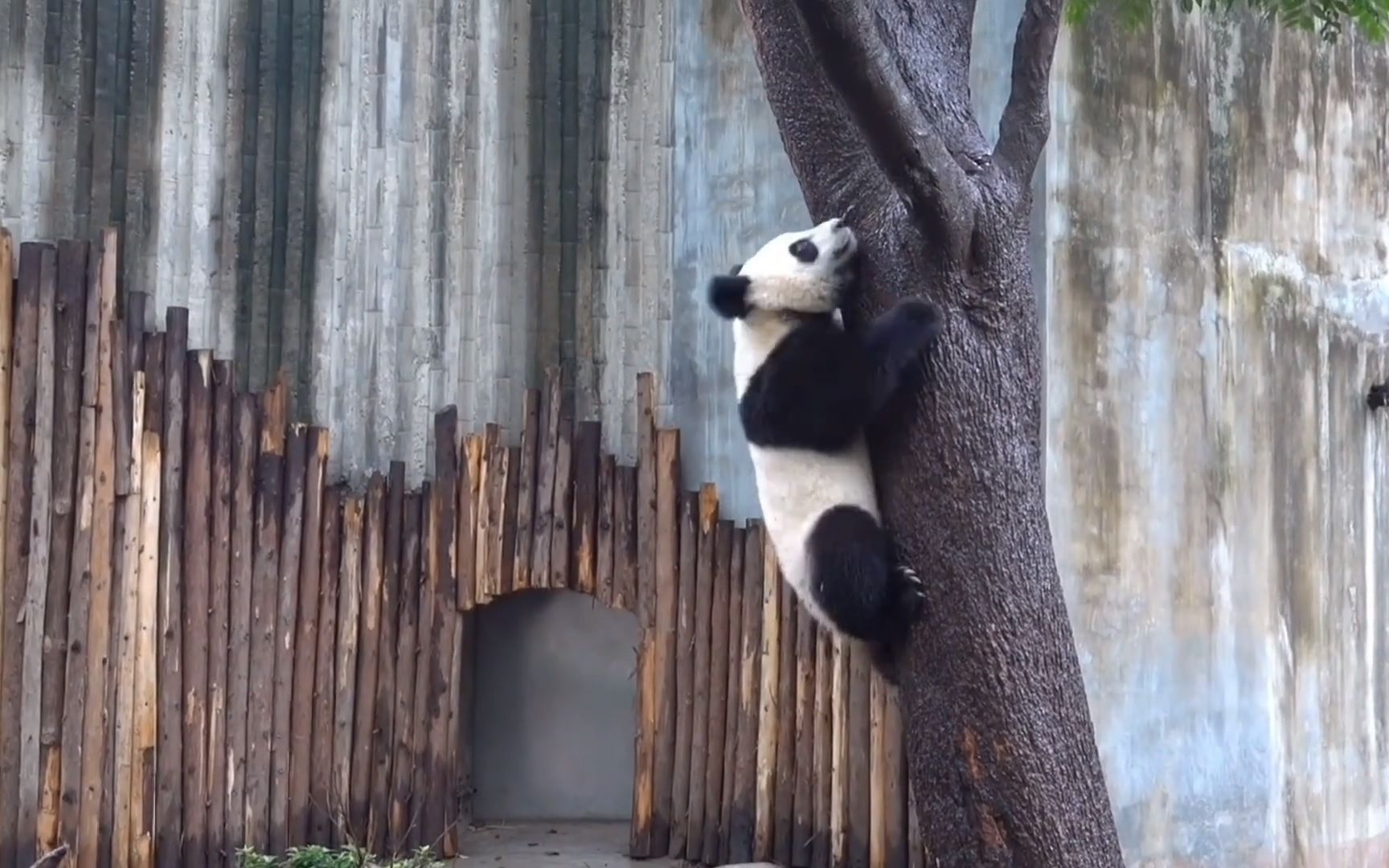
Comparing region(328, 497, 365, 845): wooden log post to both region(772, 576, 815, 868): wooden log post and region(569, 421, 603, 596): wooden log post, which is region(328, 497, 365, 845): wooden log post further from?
region(772, 576, 815, 868): wooden log post

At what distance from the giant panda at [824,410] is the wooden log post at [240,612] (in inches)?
131

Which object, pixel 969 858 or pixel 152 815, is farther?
pixel 152 815

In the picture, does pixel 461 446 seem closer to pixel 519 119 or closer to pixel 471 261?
pixel 471 261

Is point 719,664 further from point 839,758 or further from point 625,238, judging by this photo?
point 625,238

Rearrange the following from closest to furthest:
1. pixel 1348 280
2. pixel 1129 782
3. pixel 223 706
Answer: pixel 1129 782 < pixel 223 706 < pixel 1348 280

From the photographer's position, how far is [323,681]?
693 centimetres

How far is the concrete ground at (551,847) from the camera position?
22.9 ft

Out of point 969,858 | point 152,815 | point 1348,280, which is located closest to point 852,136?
point 969,858

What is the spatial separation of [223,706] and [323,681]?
441mm

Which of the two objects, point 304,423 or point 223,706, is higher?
point 304,423

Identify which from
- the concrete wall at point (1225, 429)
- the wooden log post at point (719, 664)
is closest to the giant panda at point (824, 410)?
the concrete wall at point (1225, 429)

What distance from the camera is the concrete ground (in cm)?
696

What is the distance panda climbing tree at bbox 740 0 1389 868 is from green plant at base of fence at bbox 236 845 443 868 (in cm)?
389

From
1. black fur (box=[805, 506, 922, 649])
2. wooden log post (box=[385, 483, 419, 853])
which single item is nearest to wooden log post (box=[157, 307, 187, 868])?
wooden log post (box=[385, 483, 419, 853])
